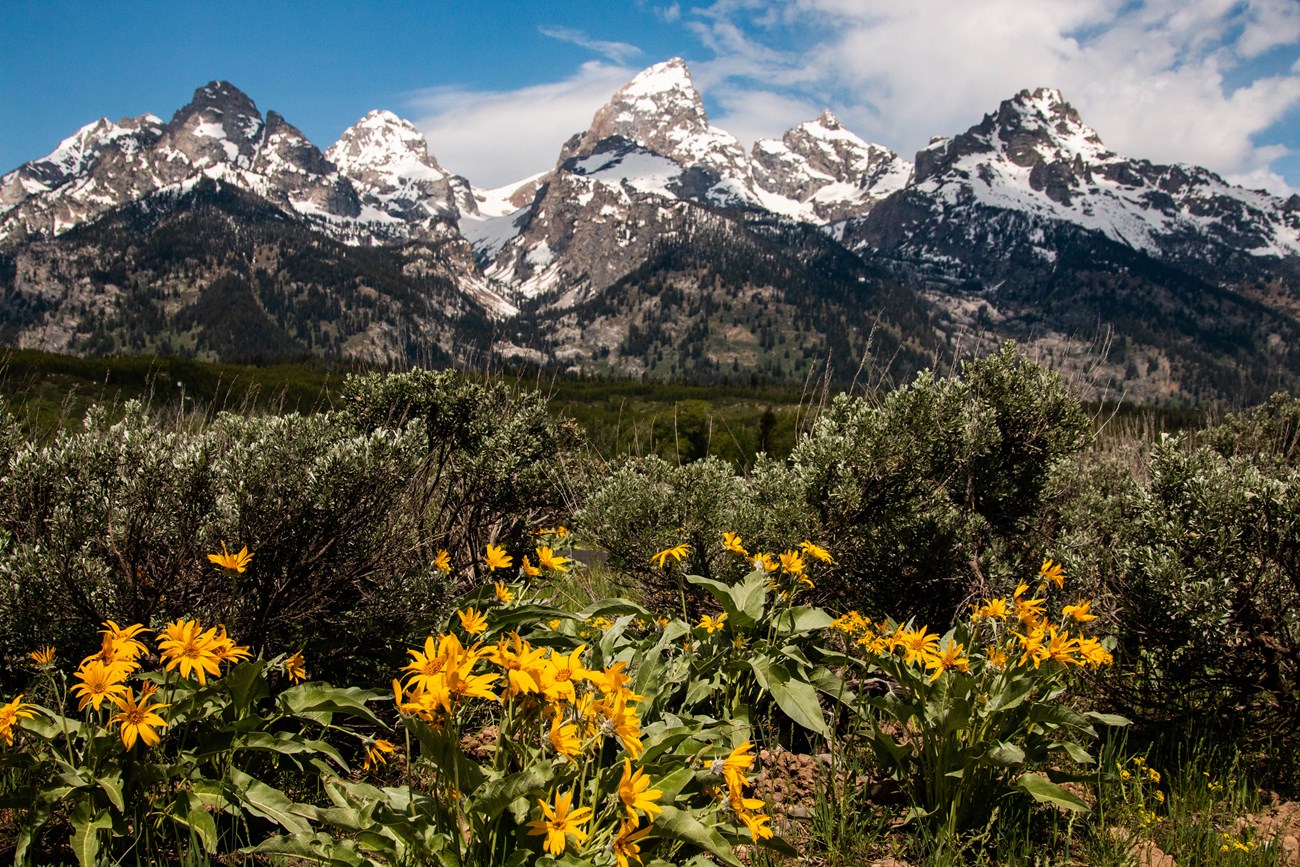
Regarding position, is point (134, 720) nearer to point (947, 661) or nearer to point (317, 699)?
point (317, 699)

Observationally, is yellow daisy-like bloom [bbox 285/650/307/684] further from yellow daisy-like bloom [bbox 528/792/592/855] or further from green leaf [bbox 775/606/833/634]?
green leaf [bbox 775/606/833/634]

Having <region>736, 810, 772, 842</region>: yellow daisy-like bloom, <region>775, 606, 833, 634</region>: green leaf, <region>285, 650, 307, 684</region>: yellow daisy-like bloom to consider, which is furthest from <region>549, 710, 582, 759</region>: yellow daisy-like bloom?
<region>775, 606, 833, 634</region>: green leaf

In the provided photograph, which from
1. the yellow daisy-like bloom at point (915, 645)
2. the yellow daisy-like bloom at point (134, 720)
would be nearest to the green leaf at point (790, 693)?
the yellow daisy-like bloom at point (915, 645)

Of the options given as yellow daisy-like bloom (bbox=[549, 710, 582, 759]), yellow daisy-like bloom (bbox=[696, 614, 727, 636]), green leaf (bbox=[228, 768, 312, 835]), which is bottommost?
green leaf (bbox=[228, 768, 312, 835])

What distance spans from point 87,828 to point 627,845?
1.97 m

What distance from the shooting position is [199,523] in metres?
4.06

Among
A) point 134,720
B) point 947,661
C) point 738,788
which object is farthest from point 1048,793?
point 134,720

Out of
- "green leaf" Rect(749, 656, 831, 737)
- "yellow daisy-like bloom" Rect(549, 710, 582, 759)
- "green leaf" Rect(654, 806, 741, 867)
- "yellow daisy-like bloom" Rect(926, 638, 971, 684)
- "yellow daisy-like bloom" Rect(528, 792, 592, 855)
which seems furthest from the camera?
"green leaf" Rect(749, 656, 831, 737)

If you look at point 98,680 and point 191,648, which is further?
point 191,648

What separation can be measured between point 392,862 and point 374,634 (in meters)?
1.83

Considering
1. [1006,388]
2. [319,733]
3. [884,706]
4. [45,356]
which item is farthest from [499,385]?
[45,356]

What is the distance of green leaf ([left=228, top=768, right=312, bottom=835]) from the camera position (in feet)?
9.55

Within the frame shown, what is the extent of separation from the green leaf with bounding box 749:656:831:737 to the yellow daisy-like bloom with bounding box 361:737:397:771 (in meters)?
1.78

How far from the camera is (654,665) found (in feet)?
11.6
